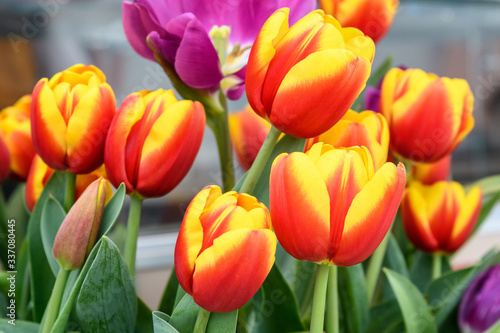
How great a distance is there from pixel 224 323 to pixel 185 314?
0.02m

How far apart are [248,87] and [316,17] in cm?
4

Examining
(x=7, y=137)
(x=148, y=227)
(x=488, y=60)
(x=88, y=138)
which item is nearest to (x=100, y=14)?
(x=148, y=227)

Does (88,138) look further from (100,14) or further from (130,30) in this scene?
(100,14)

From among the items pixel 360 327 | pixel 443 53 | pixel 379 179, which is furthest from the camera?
pixel 443 53

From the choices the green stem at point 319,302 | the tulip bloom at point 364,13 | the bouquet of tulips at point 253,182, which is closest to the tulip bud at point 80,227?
the bouquet of tulips at point 253,182

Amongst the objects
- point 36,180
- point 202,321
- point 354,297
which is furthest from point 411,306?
point 36,180

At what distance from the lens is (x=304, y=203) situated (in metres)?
0.21

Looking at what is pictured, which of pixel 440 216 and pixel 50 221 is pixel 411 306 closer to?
pixel 440 216

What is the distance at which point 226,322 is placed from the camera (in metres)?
0.23

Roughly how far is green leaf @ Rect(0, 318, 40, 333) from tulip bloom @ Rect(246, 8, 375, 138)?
170 millimetres

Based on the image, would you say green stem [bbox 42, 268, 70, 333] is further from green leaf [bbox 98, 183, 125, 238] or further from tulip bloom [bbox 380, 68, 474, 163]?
tulip bloom [bbox 380, 68, 474, 163]

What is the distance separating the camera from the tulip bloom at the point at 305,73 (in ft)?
0.73

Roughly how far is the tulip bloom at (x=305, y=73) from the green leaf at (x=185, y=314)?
92 millimetres

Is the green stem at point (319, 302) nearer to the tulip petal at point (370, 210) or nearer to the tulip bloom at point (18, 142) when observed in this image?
the tulip petal at point (370, 210)
